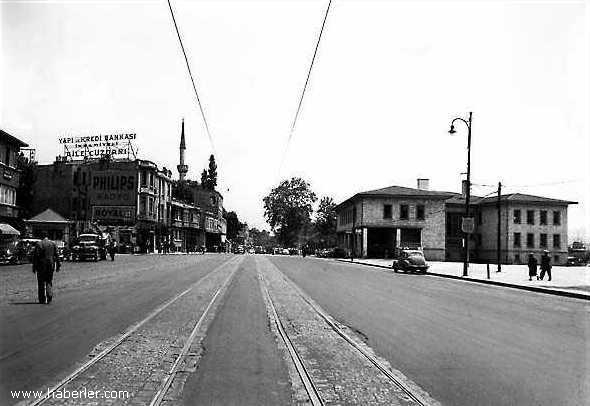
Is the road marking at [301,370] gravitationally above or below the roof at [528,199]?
below

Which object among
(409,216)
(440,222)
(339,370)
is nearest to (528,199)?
(440,222)

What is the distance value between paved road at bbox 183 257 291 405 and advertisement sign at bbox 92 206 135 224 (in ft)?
208

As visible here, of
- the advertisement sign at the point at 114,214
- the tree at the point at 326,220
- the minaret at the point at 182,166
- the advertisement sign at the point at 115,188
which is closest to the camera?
the advertisement sign at the point at 114,214

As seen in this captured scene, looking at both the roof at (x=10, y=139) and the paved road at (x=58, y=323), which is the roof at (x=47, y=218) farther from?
the paved road at (x=58, y=323)

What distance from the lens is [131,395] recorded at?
5.87 m

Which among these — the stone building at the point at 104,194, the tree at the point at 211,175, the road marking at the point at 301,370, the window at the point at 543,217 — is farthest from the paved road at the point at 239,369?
the tree at the point at 211,175

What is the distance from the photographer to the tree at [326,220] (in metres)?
122

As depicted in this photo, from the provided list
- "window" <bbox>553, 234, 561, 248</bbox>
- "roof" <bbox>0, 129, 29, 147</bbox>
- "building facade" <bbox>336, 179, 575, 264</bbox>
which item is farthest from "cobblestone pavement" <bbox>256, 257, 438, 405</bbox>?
"window" <bbox>553, 234, 561, 248</bbox>

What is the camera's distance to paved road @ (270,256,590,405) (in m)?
6.39

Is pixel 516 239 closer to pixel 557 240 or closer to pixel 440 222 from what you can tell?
pixel 557 240

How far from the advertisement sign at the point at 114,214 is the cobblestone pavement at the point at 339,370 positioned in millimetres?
63753

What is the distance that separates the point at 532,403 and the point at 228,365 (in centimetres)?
364

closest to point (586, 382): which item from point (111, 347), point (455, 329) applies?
point (455, 329)

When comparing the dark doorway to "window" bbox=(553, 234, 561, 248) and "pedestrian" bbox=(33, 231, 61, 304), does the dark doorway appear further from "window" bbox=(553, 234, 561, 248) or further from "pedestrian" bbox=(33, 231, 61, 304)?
"pedestrian" bbox=(33, 231, 61, 304)
